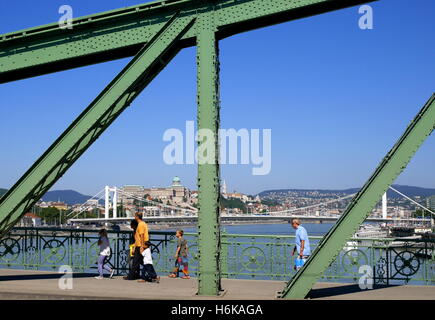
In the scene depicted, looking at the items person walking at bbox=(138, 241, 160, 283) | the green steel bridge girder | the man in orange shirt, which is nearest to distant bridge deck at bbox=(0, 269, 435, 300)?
person walking at bbox=(138, 241, 160, 283)

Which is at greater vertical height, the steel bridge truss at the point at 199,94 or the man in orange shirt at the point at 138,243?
the steel bridge truss at the point at 199,94

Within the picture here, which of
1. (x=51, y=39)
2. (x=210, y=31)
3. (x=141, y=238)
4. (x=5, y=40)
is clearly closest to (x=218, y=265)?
(x=141, y=238)

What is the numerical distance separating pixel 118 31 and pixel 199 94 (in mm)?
2007

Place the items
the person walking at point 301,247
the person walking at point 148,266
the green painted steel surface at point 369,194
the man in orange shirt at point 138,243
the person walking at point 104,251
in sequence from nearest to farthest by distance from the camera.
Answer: the green painted steel surface at point 369,194 → the person walking at point 301,247 → the person walking at point 148,266 → the man in orange shirt at point 138,243 → the person walking at point 104,251

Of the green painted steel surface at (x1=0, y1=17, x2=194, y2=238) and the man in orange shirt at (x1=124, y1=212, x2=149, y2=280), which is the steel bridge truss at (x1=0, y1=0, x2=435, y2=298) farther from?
the man in orange shirt at (x1=124, y1=212, x2=149, y2=280)

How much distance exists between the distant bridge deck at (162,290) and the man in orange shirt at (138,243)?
348mm

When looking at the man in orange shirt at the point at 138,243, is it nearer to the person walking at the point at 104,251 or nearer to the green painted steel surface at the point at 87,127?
the person walking at the point at 104,251

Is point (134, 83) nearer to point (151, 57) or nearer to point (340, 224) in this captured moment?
point (151, 57)

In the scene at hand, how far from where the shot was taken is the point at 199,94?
8.20 meters

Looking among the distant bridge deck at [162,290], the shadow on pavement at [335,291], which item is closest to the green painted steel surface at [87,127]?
the distant bridge deck at [162,290]

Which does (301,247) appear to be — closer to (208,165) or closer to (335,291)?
(335,291)

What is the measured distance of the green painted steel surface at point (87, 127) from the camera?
319 inches

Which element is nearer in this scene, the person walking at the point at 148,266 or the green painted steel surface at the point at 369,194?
the green painted steel surface at the point at 369,194

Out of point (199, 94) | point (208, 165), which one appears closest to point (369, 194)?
point (208, 165)
